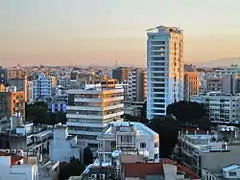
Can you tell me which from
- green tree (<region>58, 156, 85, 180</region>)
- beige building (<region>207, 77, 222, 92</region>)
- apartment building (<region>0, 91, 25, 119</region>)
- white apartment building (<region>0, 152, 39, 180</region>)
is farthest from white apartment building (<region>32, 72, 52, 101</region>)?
white apartment building (<region>0, 152, 39, 180</region>)

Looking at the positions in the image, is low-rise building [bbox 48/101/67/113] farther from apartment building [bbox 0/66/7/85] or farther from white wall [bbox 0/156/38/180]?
white wall [bbox 0/156/38/180]

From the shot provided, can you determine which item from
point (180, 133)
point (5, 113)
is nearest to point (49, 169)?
point (180, 133)

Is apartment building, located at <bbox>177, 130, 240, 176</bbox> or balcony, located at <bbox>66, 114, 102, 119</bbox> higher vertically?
balcony, located at <bbox>66, 114, 102, 119</bbox>

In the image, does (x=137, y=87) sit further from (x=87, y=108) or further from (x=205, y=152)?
(x=205, y=152)

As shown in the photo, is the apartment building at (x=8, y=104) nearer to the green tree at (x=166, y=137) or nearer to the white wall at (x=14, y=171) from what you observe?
the green tree at (x=166, y=137)

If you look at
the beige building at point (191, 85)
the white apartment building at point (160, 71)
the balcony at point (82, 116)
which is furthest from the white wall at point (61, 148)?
the beige building at point (191, 85)

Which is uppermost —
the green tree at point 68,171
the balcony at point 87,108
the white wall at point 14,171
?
the balcony at point 87,108

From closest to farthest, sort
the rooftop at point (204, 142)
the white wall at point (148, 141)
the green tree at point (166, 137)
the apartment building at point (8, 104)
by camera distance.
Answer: the rooftop at point (204, 142), the white wall at point (148, 141), the green tree at point (166, 137), the apartment building at point (8, 104)
